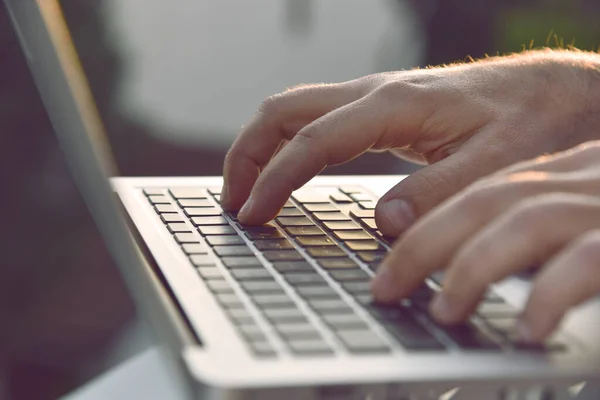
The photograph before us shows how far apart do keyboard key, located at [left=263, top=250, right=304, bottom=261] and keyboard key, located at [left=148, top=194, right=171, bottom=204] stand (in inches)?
8.2

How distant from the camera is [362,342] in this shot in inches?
18.6

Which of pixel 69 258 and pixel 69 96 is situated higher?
pixel 69 96

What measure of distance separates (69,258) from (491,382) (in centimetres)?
50

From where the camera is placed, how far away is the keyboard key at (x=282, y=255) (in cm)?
66

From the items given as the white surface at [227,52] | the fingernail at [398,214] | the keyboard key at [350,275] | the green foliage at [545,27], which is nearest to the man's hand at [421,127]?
the fingernail at [398,214]

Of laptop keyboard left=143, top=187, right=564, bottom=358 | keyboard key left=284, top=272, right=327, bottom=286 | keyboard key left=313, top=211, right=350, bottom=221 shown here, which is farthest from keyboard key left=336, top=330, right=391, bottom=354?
keyboard key left=313, top=211, right=350, bottom=221

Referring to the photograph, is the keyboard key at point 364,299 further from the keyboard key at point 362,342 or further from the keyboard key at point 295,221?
the keyboard key at point 295,221

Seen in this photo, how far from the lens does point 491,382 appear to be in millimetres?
446

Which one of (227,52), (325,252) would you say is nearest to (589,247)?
(325,252)

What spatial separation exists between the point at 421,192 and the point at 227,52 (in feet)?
8.37

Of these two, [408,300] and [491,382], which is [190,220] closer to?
[408,300]

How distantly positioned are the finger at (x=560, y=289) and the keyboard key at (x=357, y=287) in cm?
12

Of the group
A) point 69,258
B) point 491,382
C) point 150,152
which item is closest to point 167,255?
point 69,258

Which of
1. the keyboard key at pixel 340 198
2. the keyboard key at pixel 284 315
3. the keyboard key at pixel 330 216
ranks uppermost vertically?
the keyboard key at pixel 284 315
